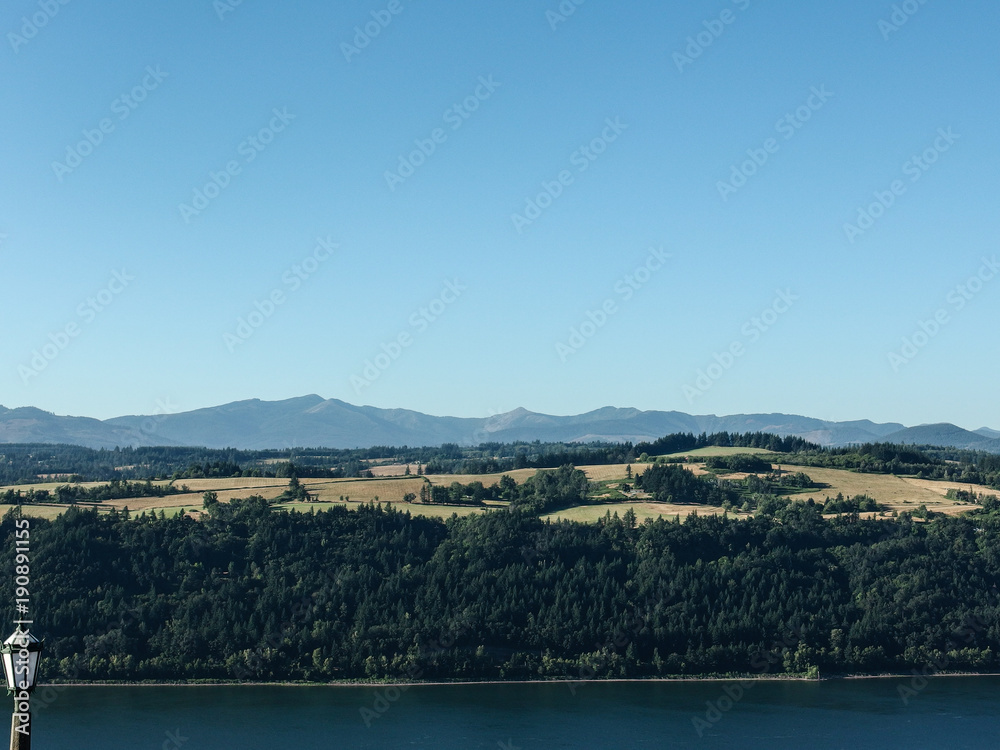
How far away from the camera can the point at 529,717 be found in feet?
180

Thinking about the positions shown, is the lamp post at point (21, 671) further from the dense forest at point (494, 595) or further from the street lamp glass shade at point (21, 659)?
the dense forest at point (494, 595)

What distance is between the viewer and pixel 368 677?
212 feet

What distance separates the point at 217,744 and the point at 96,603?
23.4 metres

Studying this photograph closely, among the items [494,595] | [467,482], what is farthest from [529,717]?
[467,482]

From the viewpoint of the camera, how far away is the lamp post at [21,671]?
740 cm

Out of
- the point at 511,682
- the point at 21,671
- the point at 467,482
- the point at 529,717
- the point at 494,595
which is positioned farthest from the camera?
the point at 467,482

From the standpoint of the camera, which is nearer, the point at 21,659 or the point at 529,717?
the point at 21,659

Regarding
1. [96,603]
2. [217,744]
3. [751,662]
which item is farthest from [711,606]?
[96,603]

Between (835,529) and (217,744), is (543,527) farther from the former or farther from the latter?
(217,744)

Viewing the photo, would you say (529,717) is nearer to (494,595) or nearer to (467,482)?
(494,595)

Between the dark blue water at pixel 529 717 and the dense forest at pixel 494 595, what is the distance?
3.29 m

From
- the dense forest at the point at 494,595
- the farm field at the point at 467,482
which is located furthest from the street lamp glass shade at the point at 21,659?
the farm field at the point at 467,482

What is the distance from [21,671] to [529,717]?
165ft

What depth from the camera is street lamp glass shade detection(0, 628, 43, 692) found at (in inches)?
291
